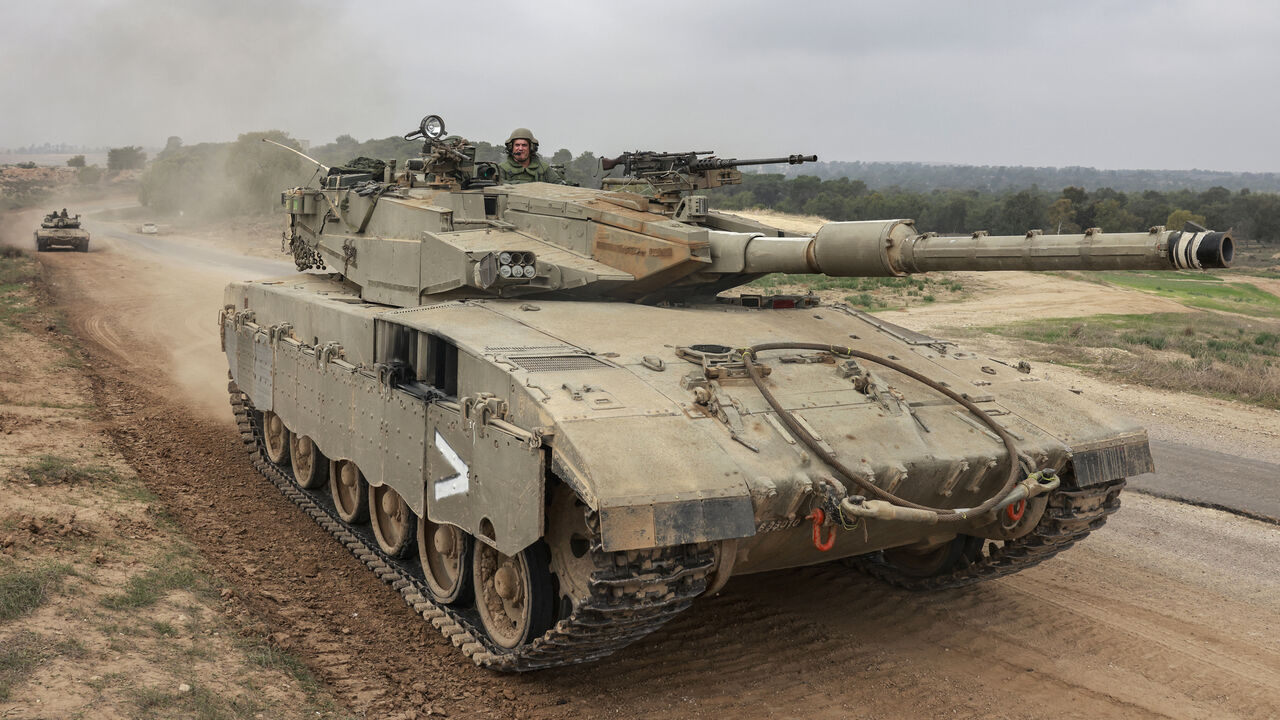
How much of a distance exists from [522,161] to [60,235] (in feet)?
98.1

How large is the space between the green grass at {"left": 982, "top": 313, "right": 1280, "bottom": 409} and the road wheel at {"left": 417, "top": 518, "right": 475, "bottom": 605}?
537 inches

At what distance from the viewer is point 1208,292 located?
3359 cm

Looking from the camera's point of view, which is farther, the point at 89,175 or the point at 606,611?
the point at 89,175

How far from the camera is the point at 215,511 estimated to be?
32.9 feet

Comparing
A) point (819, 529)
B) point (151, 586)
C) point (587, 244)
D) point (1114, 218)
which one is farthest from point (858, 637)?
point (1114, 218)

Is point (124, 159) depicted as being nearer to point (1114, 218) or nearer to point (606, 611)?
point (1114, 218)

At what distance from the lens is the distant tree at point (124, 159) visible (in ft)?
257

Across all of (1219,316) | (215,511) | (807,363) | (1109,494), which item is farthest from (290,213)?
(1219,316)

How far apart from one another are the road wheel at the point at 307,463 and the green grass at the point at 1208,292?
87.3 feet

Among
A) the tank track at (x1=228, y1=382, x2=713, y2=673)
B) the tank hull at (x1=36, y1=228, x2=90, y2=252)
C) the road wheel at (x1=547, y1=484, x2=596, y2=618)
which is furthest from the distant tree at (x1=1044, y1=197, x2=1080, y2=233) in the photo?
the road wheel at (x1=547, y1=484, x2=596, y2=618)

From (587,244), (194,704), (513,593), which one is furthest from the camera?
(587,244)

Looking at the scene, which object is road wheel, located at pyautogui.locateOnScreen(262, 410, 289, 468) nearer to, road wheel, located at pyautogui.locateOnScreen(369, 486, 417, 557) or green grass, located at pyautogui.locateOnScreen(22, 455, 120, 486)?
green grass, located at pyautogui.locateOnScreen(22, 455, 120, 486)

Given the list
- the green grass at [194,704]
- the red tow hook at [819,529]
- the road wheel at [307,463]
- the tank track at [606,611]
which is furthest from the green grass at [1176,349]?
the green grass at [194,704]

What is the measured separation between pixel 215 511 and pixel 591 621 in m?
5.55
